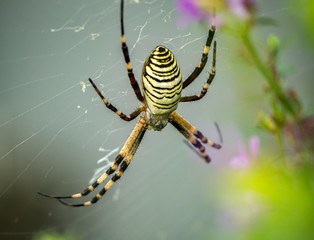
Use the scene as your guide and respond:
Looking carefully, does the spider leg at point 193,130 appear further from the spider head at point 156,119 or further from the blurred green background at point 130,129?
the spider head at point 156,119

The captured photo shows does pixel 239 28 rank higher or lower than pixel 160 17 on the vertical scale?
lower

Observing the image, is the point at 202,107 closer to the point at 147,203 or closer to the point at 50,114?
the point at 147,203

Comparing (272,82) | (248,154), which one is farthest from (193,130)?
(272,82)

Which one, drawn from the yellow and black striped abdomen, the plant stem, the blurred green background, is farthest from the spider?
the plant stem

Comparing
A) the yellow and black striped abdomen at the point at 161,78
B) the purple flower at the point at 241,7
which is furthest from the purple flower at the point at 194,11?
the yellow and black striped abdomen at the point at 161,78

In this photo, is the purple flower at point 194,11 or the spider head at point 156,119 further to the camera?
the spider head at point 156,119

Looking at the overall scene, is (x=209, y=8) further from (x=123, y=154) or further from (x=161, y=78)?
(x=123, y=154)

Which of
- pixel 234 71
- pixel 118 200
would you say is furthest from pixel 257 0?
pixel 118 200
